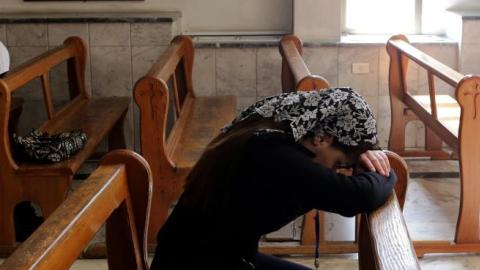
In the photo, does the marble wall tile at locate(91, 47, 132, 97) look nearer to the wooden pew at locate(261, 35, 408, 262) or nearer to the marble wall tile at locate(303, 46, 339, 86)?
the marble wall tile at locate(303, 46, 339, 86)

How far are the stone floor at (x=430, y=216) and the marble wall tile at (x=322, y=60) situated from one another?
790 mm

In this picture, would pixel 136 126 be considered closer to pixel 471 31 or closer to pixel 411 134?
pixel 411 134

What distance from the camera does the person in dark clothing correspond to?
6.53 ft

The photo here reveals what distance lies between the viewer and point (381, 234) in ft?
5.38

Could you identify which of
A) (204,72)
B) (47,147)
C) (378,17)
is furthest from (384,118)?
(47,147)

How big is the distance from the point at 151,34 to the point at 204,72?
0.44 meters

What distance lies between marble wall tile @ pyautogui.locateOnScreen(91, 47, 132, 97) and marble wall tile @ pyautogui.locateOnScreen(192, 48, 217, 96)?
0.43m

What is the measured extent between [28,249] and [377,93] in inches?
162

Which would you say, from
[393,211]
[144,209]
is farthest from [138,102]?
[393,211]

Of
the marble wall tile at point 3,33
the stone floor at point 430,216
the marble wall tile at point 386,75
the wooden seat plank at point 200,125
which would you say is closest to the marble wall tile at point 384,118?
the marble wall tile at point 386,75

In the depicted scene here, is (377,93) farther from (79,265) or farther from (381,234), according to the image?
(381,234)

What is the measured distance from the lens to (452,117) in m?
4.44

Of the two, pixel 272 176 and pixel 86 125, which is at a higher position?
pixel 272 176

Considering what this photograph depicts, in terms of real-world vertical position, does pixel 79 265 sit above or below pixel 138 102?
below
